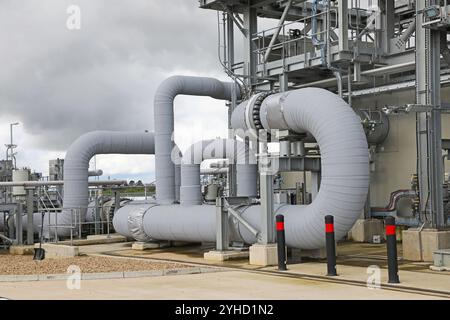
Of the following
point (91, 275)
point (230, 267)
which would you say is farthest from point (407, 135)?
point (91, 275)

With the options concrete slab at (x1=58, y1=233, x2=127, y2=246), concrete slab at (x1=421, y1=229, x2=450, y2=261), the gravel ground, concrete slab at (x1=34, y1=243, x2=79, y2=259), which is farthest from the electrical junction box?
concrete slab at (x1=58, y1=233, x2=127, y2=246)

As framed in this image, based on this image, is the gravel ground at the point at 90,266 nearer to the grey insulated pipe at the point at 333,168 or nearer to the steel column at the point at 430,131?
the grey insulated pipe at the point at 333,168

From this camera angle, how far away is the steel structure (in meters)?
16.8

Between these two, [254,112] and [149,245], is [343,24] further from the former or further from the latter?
[149,245]

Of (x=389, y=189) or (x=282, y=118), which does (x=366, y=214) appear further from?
(x=282, y=118)

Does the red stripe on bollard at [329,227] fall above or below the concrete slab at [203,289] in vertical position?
above

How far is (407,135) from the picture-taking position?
2247 centimetres

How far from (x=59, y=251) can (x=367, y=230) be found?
927 cm

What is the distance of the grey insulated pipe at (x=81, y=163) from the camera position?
85.1 ft

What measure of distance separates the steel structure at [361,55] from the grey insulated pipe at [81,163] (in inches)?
254

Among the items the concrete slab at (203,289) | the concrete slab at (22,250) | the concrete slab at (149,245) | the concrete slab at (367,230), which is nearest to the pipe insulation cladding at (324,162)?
the concrete slab at (203,289)

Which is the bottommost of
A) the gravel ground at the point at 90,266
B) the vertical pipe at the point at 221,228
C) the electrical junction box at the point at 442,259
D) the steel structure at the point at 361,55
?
the gravel ground at the point at 90,266
